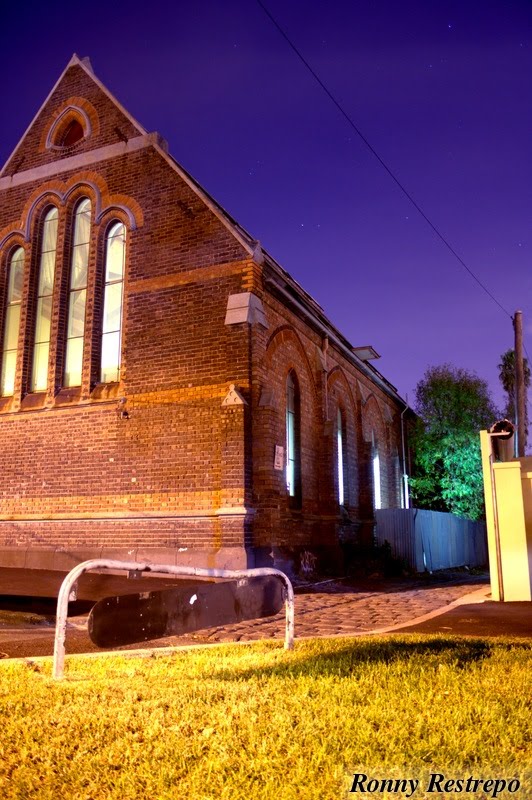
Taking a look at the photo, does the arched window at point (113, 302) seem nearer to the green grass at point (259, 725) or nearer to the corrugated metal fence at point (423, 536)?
the corrugated metal fence at point (423, 536)

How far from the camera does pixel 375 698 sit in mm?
4238

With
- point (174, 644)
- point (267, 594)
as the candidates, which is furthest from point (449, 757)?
point (174, 644)

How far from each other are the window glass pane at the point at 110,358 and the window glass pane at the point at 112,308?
0.23 metres

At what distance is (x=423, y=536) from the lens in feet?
71.8

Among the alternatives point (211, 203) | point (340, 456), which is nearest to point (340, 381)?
point (340, 456)

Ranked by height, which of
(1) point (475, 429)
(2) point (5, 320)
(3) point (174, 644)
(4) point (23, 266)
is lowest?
(3) point (174, 644)

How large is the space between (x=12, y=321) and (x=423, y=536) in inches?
561

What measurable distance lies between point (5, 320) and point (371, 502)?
1241 centimetres

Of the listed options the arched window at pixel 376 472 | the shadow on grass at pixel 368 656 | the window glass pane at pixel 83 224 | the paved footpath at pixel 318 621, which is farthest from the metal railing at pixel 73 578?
the arched window at pixel 376 472

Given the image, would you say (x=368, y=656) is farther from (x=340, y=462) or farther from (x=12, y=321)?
(x=340, y=462)

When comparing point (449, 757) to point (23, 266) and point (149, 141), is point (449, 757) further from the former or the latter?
point (23, 266)

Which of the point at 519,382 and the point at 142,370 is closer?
the point at 142,370

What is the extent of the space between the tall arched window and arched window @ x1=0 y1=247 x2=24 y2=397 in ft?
5.45

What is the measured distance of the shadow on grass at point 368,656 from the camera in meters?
5.15
